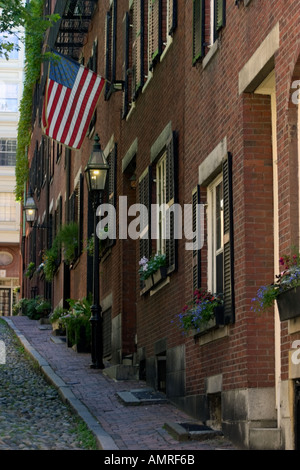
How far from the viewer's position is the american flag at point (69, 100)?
19.0 m

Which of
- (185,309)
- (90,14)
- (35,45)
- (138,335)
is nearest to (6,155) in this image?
(35,45)

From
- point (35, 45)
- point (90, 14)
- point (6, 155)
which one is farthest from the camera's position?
point (6, 155)

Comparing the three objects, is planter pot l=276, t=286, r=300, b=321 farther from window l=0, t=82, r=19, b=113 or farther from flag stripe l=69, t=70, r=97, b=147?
window l=0, t=82, r=19, b=113

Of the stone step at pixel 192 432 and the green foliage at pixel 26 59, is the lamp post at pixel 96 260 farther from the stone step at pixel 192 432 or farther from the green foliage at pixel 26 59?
the stone step at pixel 192 432

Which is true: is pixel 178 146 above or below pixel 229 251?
above

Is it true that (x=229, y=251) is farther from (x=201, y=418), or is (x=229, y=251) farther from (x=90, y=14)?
(x=90, y=14)

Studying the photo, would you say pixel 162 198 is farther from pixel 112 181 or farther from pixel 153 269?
pixel 112 181

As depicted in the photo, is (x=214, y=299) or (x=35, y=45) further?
(x=35, y=45)

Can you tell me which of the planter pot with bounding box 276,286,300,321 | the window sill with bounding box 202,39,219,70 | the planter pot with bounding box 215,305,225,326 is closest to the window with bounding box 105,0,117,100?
the window sill with bounding box 202,39,219,70

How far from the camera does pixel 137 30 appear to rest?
56.1 feet

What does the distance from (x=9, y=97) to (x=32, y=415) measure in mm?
49601

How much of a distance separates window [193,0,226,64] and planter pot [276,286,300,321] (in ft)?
13.6

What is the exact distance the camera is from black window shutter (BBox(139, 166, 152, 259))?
1512 centimetres

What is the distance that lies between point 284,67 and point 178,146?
4.83 m
